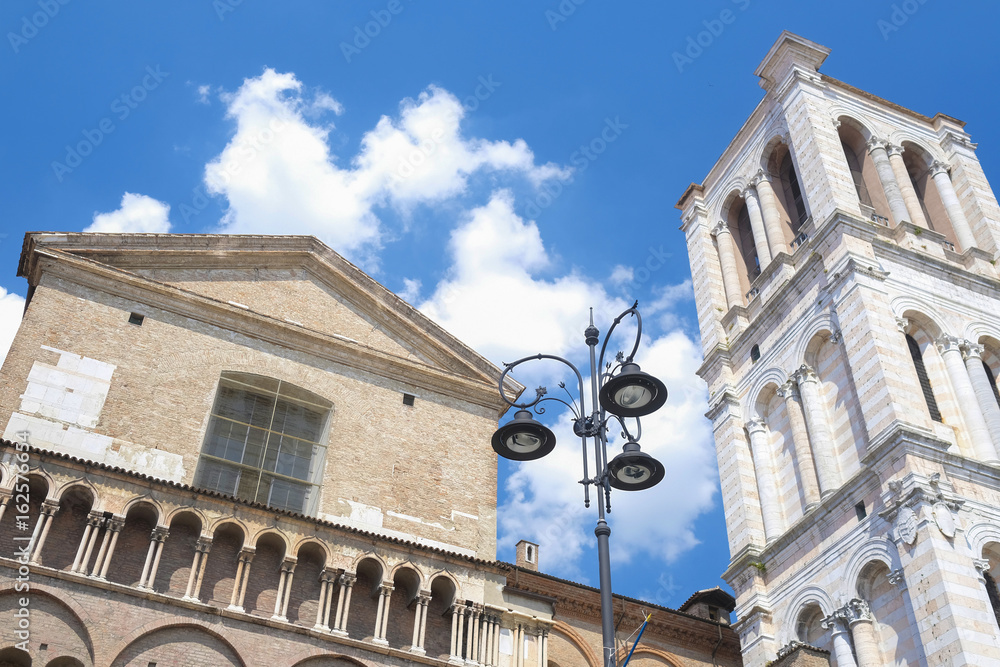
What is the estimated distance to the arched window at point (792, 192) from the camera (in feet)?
96.9

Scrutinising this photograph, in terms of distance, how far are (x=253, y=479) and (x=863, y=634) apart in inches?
457

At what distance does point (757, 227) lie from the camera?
29500mm

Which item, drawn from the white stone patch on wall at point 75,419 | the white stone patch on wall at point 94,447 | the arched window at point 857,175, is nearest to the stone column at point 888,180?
the arched window at point 857,175

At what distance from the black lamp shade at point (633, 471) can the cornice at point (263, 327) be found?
9312 millimetres

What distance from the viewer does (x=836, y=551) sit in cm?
2097

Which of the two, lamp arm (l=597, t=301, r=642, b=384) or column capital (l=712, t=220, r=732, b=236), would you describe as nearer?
lamp arm (l=597, t=301, r=642, b=384)

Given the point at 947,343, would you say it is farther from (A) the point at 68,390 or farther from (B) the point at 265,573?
(A) the point at 68,390

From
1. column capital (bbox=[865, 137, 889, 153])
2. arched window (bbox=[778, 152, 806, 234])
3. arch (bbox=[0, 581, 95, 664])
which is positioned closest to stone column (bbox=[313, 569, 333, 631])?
arch (bbox=[0, 581, 95, 664])

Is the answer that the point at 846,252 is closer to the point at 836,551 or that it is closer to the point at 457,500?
the point at 836,551

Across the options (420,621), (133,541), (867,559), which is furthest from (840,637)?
(133,541)

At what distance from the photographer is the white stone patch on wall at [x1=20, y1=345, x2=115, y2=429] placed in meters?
17.2

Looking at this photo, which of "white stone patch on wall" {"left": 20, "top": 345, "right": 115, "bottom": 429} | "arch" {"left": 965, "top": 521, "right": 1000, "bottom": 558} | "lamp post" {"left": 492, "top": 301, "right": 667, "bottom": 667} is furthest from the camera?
"arch" {"left": 965, "top": 521, "right": 1000, "bottom": 558}

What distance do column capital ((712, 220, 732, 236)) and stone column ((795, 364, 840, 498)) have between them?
315 inches

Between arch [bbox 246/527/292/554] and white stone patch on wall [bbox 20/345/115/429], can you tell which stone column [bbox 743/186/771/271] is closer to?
arch [bbox 246/527/292/554]
